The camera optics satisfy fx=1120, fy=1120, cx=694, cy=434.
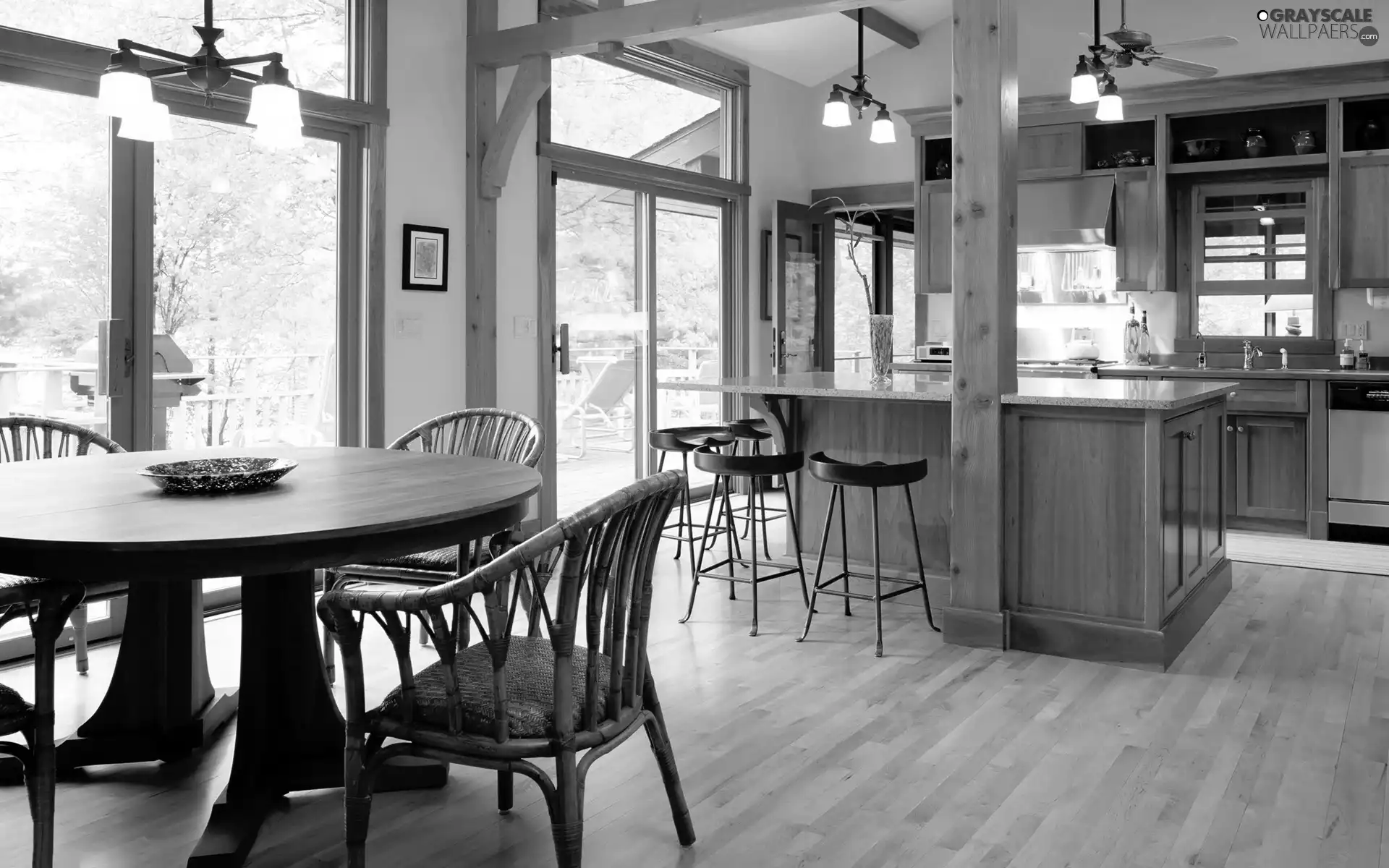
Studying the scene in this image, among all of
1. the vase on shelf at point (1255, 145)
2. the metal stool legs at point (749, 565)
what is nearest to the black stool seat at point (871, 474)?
the metal stool legs at point (749, 565)

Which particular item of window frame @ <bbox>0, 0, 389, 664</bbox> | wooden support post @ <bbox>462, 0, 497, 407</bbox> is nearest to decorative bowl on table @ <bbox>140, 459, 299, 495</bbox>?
window frame @ <bbox>0, 0, 389, 664</bbox>

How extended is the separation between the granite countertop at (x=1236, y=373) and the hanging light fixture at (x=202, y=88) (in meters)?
5.24

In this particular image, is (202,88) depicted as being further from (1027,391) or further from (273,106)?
(1027,391)

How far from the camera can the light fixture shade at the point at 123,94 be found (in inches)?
92.1

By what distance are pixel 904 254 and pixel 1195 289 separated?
10.1ft

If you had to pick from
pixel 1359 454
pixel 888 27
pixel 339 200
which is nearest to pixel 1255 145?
pixel 1359 454

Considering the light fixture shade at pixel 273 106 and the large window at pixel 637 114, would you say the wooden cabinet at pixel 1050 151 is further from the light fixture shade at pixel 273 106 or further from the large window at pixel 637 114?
the light fixture shade at pixel 273 106

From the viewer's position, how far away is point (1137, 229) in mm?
6836

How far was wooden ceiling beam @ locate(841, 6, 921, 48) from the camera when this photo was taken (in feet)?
23.5

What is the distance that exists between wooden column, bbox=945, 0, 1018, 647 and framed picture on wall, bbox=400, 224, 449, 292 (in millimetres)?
2496

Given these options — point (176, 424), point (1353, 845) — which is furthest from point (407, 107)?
point (1353, 845)

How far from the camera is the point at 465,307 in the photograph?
17.8 feet

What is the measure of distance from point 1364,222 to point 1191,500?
3.13 m

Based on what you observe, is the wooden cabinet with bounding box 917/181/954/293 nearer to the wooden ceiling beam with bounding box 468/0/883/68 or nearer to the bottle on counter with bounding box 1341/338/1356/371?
the bottle on counter with bounding box 1341/338/1356/371
